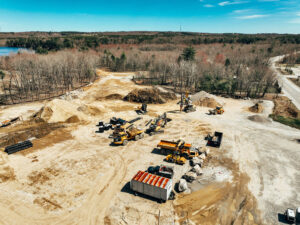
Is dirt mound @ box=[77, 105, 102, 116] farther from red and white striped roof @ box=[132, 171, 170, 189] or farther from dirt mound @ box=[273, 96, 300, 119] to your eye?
dirt mound @ box=[273, 96, 300, 119]

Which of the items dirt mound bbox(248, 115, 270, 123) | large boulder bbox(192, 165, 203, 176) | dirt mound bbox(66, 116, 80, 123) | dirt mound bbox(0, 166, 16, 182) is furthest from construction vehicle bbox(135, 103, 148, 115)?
dirt mound bbox(0, 166, 16, 182)

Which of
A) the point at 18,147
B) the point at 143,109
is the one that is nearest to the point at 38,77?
the point at 18,147

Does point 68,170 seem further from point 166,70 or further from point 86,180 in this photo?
point 166,70

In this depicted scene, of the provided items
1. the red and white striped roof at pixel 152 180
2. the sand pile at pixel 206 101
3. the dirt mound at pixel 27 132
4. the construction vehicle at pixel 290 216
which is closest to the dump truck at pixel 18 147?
the dirt mound at pixel 27 132

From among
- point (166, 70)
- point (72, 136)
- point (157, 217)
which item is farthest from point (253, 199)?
point (166, 70)

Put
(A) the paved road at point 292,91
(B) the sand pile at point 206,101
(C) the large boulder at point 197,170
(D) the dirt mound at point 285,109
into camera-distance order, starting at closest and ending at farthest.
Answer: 1. (C) the large boulder at point 197,170
2. (D) the dirt mound at point 285,109
3. (B) the sand pile at point 206,101
4. (A) the paved road at point 292,91

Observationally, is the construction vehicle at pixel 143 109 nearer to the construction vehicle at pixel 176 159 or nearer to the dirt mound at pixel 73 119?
the dirt mound at pixel 73 119
